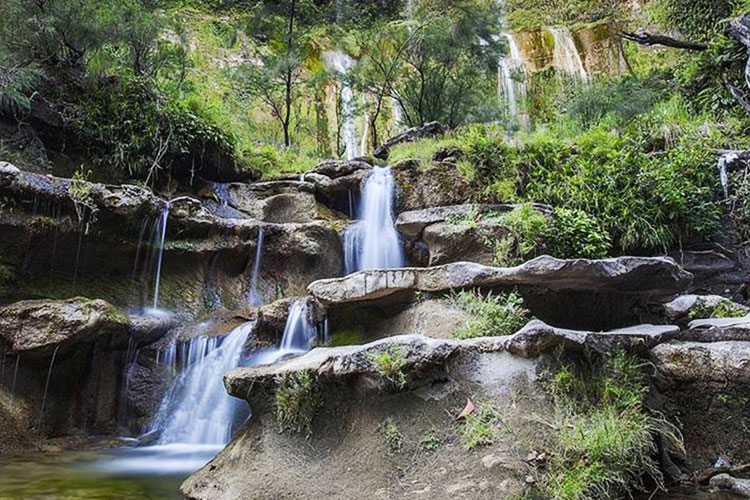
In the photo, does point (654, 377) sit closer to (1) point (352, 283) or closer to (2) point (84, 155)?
(1) point (352, 283)

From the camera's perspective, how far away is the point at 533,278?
5258 millimetres

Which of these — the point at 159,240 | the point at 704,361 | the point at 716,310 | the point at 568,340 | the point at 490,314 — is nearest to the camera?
the point at 568,340

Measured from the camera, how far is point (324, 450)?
407 centimetres

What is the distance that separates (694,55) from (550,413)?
1097 cm

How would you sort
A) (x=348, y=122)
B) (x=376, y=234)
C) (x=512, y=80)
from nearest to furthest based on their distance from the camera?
(x=376, y=234) → (x=348, y=122) → (x=512, y=80)

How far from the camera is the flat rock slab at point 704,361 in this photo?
435 centimetres

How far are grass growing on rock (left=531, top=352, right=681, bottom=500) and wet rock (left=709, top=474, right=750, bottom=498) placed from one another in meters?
0.38

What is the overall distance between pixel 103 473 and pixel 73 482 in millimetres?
380

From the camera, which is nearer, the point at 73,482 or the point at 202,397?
the point at 73,482

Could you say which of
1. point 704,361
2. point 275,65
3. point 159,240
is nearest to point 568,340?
point 704,361

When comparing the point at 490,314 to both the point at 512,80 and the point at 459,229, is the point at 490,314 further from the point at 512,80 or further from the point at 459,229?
the point at 512,80

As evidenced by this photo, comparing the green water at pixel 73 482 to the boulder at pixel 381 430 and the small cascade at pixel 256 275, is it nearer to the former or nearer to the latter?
the boulder at pixel 381 430

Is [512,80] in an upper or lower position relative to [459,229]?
upper

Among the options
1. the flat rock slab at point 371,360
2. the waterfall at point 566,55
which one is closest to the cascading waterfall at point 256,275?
the flat rock slab at point 371,360
